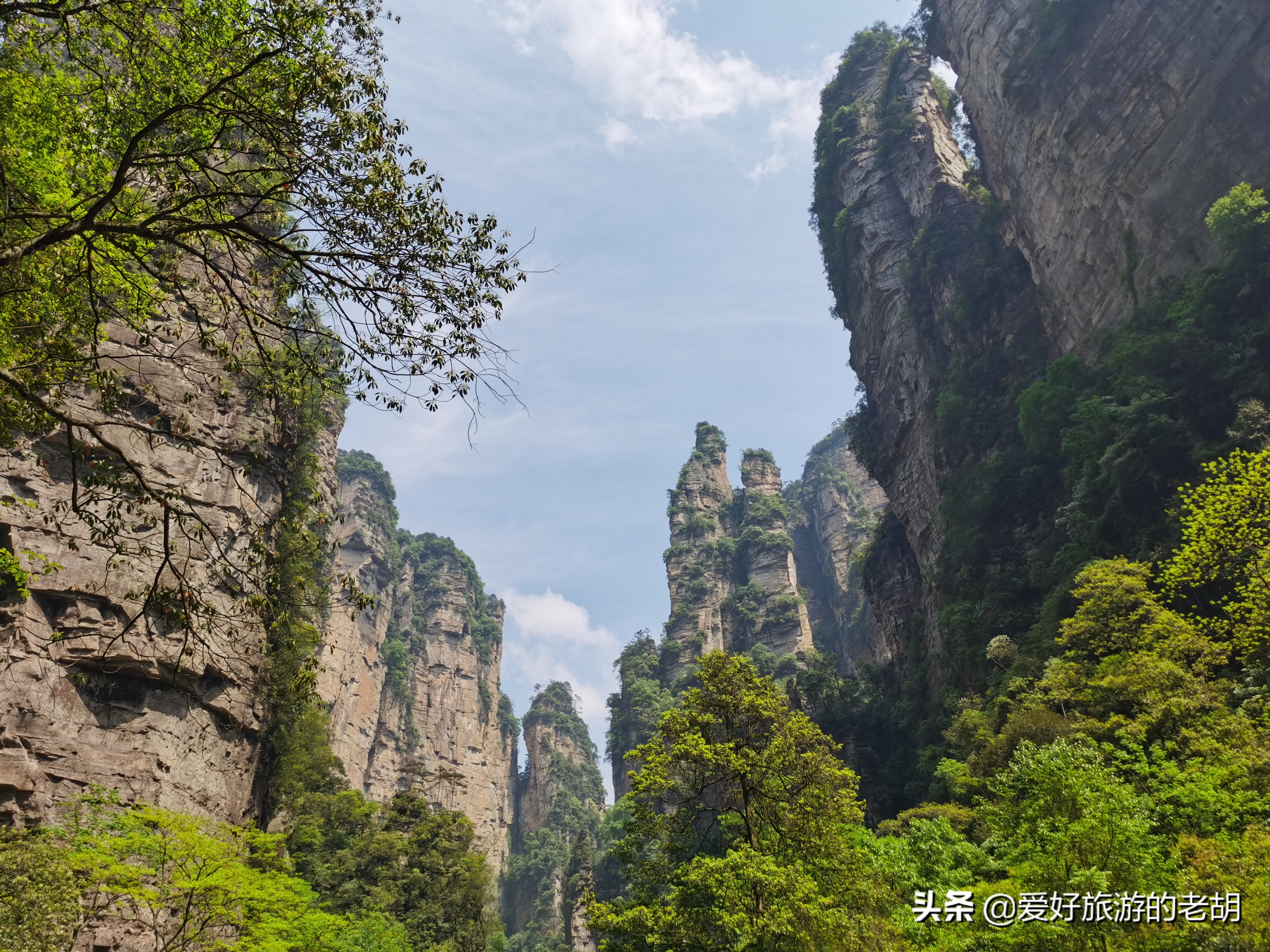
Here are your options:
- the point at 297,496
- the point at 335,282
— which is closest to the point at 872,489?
the point at 297,496

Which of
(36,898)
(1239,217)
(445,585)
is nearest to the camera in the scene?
(36,898)

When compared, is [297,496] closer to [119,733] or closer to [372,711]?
[119,733]

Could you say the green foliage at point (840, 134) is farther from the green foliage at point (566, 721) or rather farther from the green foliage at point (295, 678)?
the green foliage at point (566, 721)

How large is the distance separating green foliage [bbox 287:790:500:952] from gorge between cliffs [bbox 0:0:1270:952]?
16cm

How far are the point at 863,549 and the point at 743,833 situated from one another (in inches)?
1405

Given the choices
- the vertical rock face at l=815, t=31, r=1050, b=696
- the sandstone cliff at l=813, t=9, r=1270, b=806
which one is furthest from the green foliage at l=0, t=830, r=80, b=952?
the vertical rock face at l=815, t=31, r=1050, b=696

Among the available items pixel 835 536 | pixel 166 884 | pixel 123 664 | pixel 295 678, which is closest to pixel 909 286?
pixel 295 678

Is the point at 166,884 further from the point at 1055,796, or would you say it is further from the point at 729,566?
the point at 729,566

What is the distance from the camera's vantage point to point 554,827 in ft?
246

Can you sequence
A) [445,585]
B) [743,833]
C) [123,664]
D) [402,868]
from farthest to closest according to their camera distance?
[445,585]
[402,868]
[123,664]
[743,833]

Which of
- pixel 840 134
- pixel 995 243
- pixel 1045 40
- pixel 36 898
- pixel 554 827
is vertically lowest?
pixel 36 898

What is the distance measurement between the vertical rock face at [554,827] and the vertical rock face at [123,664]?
34.6 metres

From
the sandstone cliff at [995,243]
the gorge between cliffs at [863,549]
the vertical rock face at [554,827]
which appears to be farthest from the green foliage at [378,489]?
the sandstone cliff at [995,243]

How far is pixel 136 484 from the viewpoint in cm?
640
